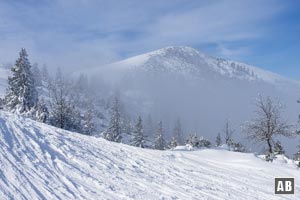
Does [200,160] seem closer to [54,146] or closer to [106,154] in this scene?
[106,154]

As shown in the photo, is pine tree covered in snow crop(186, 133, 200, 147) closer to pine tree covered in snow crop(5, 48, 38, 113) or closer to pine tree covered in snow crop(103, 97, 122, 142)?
pine tree covered in snow crop(103, 97, 122, 142)

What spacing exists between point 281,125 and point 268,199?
2178cm

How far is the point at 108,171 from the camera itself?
13.7m

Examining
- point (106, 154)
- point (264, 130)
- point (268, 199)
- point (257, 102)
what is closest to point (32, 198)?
point (106, 154)

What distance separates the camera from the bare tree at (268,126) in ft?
105

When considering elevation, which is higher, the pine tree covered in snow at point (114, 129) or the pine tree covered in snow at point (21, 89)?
the pine tree covered in snow at point (21, 89)

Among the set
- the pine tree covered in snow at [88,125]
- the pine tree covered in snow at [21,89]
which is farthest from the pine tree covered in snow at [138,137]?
the pine tree covered in snow at [21,89]

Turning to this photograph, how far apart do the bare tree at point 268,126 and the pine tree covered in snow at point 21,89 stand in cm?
2449

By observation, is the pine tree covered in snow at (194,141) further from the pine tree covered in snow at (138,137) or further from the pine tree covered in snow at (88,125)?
the pine tree covered in snow at (88,125)

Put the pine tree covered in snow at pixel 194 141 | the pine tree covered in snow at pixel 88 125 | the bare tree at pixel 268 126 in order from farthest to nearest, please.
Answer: the pine tree covered in snow at pixel 88 125 → the pine tree covered in snow at pixel 194 141 → the bare tree at pixel 268 126

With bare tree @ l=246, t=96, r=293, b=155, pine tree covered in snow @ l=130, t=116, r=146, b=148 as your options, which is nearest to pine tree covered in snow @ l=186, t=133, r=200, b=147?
bare tree @ l=246, t=96, r=293, b=155

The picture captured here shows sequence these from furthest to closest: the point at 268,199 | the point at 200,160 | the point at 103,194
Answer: the point at 200,160 < the point at 268,199 < the point at 103,194

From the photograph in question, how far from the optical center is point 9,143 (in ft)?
48.4

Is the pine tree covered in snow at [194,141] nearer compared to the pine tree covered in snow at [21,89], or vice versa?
the pine tree covered in snow at [194,141]
